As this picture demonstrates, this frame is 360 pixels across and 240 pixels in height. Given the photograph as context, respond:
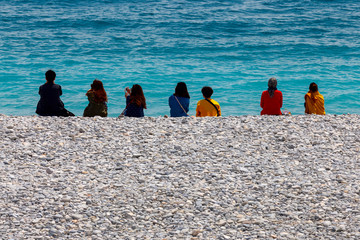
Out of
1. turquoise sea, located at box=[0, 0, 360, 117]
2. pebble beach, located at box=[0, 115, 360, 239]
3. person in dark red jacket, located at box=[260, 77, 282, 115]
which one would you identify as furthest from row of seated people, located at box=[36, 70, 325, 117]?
turquoise sea, located at box=[0, 0, 360, 117]

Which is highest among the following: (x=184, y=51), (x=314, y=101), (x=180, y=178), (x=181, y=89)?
(x=184, y=51)

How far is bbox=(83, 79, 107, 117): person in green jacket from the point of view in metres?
10.5

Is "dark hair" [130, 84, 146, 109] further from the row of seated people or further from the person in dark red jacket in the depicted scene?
the person in dark red jacket

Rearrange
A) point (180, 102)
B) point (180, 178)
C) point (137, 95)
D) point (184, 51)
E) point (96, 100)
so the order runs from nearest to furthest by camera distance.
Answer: point (180, 178)
point (137, 95)
point (96, 100)
point (180, 102)
point (184, 51)

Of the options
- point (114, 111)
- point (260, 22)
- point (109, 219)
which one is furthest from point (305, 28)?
point (109, 219)

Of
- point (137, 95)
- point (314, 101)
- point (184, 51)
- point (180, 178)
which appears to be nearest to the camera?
point (180, 178)

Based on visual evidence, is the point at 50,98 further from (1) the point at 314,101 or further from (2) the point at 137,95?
(1) the point at 314,101

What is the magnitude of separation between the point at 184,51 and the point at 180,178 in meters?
19.2

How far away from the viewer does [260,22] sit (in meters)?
32.8

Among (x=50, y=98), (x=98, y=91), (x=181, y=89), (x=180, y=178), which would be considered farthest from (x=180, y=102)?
(x=180, y=178)

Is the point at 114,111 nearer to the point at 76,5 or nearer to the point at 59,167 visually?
the point at 59,167

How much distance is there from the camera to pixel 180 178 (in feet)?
24.2

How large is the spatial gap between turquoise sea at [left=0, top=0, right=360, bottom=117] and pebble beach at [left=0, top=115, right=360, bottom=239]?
26.6 ft

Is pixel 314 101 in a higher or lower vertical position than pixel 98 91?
lower
